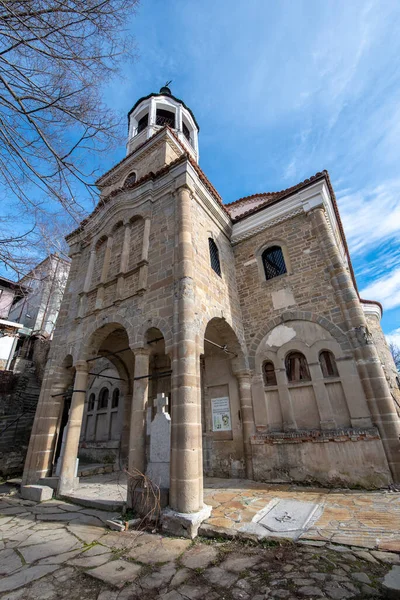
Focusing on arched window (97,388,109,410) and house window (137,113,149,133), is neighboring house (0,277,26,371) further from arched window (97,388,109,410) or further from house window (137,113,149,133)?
house window (137,113,149,133)

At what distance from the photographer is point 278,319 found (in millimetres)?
8109

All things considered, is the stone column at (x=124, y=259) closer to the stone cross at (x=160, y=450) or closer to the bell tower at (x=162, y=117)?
the stone cross at (x=160, y=450)

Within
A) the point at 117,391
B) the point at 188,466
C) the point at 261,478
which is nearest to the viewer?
the point at 188,466

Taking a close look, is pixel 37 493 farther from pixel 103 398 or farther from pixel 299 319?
pixel 299 319

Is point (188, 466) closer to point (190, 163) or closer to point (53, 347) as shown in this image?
point (53, 347)

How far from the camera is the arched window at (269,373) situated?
25.3 ft

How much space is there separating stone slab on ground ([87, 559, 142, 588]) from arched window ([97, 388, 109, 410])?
873 cm

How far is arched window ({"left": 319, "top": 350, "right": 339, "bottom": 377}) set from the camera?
6854 mm

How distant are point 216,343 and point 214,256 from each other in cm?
289

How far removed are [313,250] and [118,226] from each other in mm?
6557

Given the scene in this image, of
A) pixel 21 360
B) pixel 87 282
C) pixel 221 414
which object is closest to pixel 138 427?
pixel 221 414

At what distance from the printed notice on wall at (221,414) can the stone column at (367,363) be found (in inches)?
147

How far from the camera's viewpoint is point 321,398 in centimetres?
672

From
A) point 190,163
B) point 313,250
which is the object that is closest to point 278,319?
point 313,250
